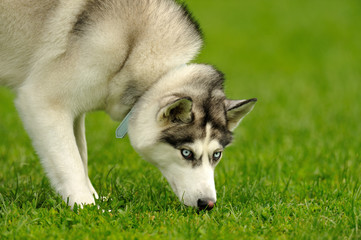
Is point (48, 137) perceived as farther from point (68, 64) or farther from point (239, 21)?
point (239, 21)

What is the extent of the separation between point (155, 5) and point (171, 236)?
91.8 inches

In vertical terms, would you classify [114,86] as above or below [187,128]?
above

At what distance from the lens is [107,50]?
4816mm

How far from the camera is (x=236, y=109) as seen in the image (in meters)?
4.89

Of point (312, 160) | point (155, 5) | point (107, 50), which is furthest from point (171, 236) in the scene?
point (312, 160)

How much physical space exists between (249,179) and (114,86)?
1908mm

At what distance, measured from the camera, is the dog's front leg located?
4.70 meters

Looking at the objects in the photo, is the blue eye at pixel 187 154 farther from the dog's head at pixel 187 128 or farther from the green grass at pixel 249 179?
the green grass at pixel 249 179

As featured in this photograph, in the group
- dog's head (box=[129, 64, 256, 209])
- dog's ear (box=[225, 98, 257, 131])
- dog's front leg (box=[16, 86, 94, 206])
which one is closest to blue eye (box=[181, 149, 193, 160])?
dog's head (box=[129, 64, 256, 209])

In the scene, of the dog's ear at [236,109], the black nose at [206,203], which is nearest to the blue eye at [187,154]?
the black nose at [206,203]

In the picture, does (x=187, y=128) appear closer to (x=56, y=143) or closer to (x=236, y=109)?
(x=236, y=109)

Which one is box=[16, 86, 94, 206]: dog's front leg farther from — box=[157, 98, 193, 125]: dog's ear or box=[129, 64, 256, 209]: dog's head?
box=[157, 98, 193, 125]: dog's ear

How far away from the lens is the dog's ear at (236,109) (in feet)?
15.8

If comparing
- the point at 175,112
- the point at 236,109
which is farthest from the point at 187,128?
the point at 236,109
